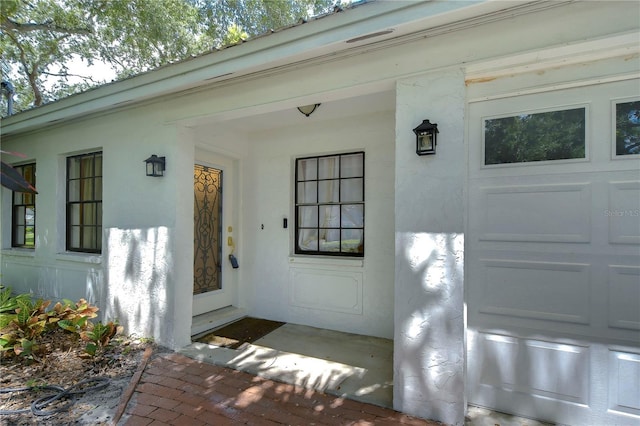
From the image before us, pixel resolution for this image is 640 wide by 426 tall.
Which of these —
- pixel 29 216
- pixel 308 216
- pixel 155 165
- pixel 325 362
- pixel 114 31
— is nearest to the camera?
pixel 325 362

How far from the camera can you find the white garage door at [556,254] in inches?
83.2

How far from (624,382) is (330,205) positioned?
126 inches

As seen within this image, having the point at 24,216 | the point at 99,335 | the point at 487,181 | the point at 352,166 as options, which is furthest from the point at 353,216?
the point at 24,216

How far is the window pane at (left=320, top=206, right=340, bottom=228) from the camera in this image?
4305mm

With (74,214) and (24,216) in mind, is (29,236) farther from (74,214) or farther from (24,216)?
(74,214)

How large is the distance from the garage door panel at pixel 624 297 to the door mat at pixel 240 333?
3.45m

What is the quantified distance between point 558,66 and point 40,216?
6760 millimetres

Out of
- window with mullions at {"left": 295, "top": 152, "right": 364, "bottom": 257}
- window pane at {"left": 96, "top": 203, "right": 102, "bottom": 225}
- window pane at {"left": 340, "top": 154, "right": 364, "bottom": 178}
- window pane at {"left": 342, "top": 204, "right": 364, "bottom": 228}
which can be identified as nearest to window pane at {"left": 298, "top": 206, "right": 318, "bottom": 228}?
window with mullions at {"left": 295, "top": 152, "right": 364, "bottom": 257}

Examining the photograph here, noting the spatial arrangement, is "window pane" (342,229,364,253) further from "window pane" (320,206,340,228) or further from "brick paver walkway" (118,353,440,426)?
"brick paver walkway" (118,353,440,426)

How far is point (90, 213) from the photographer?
15.1 feet

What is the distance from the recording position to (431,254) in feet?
7.80

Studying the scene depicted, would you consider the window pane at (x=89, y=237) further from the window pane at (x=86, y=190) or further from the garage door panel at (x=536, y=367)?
the garage door panel at (x=536, y=367)

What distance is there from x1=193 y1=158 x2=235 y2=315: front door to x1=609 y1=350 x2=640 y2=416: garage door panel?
14.1 feet

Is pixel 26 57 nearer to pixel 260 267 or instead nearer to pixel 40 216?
pixel 40 216
